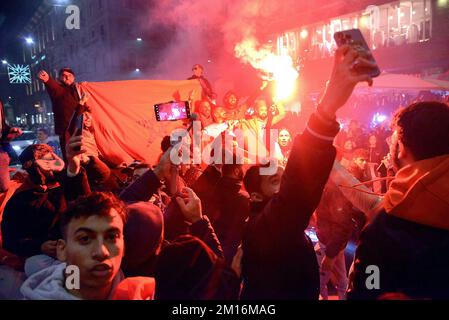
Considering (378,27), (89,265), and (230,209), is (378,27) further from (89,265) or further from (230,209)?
(89,265)

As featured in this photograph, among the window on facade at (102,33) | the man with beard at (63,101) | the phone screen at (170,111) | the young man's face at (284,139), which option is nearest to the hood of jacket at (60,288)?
the phone screen at (170,111)

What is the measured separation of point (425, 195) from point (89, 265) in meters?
1.62

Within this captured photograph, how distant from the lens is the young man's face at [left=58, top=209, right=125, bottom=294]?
64.9 inches

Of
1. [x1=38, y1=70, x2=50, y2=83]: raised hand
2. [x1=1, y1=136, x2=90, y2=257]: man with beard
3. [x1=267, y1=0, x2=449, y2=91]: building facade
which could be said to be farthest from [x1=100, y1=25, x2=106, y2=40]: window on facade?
[x1=1, y1=136, x2=90, y2=257]: man with beard

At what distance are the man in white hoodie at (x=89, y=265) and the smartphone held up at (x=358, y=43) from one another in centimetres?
132

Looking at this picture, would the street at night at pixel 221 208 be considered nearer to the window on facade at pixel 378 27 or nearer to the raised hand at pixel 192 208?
the raised hand at pixel 192 208

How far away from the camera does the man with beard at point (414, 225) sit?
152cm

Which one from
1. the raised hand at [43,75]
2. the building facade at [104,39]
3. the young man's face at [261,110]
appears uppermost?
the building facade at [104,39]

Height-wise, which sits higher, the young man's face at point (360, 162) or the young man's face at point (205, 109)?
the young man's face at point (205, 109)

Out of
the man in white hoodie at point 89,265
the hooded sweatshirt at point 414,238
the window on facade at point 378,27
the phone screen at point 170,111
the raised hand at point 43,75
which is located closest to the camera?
the hooded sweatshirt at point 414,238

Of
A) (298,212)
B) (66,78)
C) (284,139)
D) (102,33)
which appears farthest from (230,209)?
(102,33)

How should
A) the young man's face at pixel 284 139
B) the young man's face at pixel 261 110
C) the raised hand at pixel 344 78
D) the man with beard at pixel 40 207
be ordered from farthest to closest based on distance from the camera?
1. the young man's face at pixel 261 110
2. the young man's face at pixel 284 139
3. the man with beard at pixel 40 207
4. the raised hand at pixel 344 78

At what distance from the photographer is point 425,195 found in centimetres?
158

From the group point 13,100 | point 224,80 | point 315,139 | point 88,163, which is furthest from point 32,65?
point 315,139
